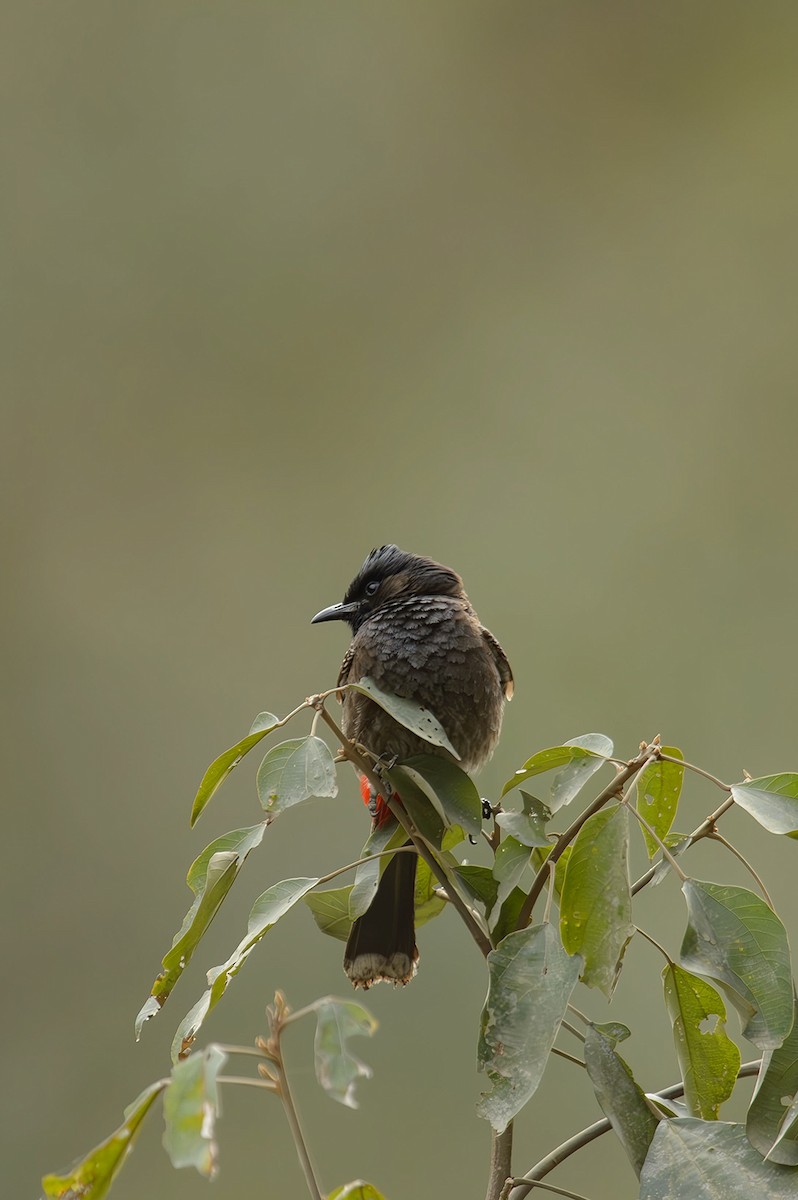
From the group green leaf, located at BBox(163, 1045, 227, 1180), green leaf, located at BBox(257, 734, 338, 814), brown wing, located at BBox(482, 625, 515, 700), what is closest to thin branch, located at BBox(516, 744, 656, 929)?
green leaf, located at BBox(257, 734, 338, 814)

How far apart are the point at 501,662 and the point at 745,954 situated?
3.66 feet

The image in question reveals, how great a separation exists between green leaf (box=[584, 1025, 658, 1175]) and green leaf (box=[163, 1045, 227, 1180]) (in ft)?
1.36

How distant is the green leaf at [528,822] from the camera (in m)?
1.12

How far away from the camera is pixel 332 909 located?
1424 mm

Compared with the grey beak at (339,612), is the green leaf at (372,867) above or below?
below

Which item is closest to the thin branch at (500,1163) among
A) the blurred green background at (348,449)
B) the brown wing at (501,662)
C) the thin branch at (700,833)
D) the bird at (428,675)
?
the thin branch at (700,833)

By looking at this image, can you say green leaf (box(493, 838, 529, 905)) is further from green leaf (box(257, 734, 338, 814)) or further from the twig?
the twig

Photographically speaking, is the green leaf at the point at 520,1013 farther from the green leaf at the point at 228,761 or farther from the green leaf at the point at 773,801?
the green leaf at the point at 228,761

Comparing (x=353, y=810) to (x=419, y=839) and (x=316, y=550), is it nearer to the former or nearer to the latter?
(x=316, y=550)

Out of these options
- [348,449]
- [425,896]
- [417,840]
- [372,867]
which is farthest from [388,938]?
[348,449]

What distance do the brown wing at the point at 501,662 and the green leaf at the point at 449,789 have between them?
2.30ft

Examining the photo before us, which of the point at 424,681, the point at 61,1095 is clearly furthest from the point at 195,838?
the point at 424,681

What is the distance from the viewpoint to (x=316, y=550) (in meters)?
5.50

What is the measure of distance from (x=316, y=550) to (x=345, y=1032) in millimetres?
4740
